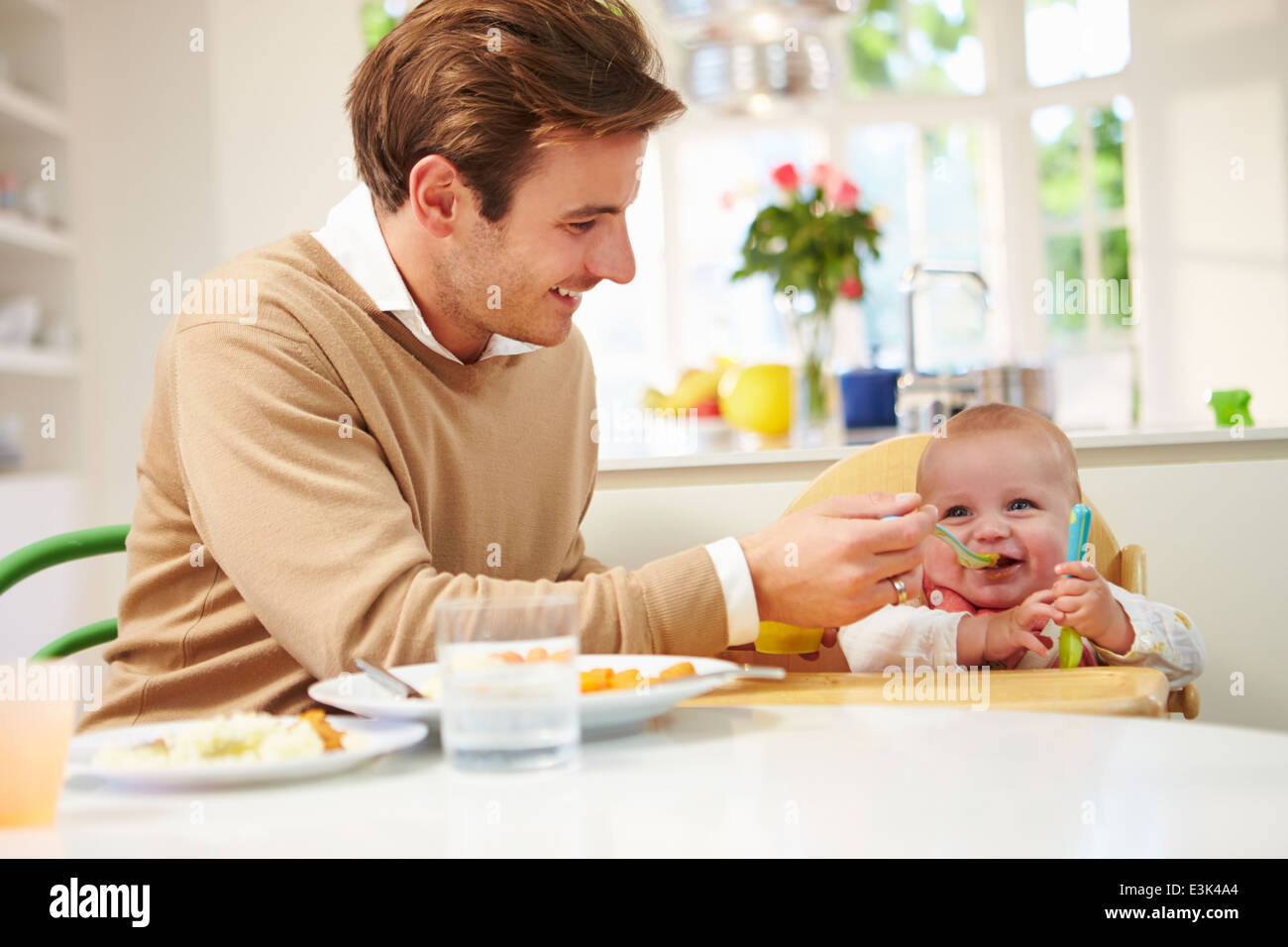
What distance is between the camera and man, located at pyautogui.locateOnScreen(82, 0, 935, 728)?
38.4 inches

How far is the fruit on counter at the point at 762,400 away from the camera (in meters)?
2.40

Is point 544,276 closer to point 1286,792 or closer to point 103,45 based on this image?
point 1286,792

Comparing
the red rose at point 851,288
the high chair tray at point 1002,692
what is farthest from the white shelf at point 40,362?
the high chair tray at point 1002,692

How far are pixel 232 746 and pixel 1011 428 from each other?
99 cm

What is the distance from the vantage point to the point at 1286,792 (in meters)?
0.60

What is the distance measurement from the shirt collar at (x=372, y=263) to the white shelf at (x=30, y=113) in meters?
3.11

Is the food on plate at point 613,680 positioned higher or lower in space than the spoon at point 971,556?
lower

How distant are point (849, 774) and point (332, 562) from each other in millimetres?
472

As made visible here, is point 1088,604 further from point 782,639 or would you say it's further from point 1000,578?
point 782,639

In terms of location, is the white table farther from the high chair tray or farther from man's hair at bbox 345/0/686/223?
man's hair at bbox 345/0/686/223

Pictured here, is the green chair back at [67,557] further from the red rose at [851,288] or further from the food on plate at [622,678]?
the red rose at [851,288]

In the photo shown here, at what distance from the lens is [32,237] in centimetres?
401

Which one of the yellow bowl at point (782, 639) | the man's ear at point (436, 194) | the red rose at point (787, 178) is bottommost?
the yellow bowl at point (782, 639)

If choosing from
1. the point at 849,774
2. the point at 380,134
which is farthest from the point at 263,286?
the point at 849,774
